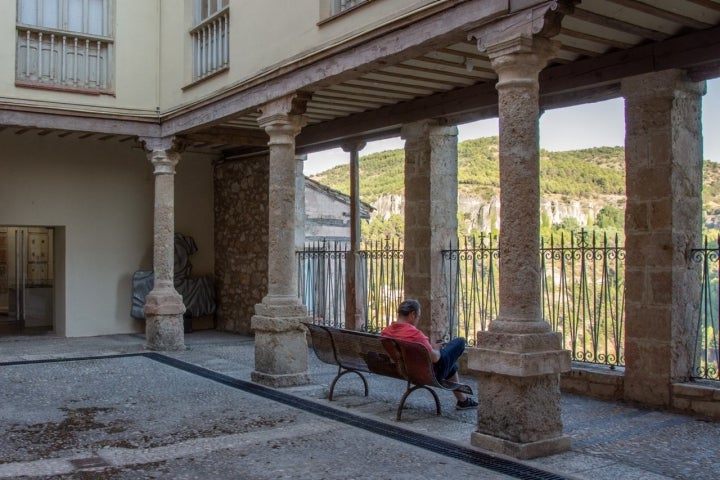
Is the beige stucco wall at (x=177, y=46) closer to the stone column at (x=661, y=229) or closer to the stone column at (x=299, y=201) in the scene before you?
the stone column at (x=299, y=201)

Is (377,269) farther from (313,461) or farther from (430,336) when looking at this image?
(313,461)

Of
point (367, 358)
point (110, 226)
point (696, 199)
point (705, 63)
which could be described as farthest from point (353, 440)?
point (110, 226)

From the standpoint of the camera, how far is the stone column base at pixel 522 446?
508 centimetres

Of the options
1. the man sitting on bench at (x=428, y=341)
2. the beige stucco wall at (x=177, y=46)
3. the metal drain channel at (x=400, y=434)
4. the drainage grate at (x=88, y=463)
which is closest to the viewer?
the metal drain channel at (x=400, y=434)

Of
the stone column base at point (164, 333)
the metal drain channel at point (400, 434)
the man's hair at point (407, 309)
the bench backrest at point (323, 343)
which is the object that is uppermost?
the man's hair at point (407, 309)

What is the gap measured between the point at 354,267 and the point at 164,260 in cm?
A: 288

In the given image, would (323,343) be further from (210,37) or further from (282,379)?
(210,37)

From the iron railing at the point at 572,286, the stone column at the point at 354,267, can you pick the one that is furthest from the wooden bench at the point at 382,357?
the stone column at the point at 354,267

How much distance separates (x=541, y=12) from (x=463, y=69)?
2.57 m

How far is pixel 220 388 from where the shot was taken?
26.3 feet

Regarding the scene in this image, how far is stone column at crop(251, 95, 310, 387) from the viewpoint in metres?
8.05

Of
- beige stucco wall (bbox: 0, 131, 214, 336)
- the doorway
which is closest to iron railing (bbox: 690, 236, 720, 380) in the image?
beige stucco wall (bbox: 0, 131, 214, 336)

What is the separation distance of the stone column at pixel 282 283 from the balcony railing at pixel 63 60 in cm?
395

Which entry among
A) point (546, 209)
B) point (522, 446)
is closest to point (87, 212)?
point (522, 446)
